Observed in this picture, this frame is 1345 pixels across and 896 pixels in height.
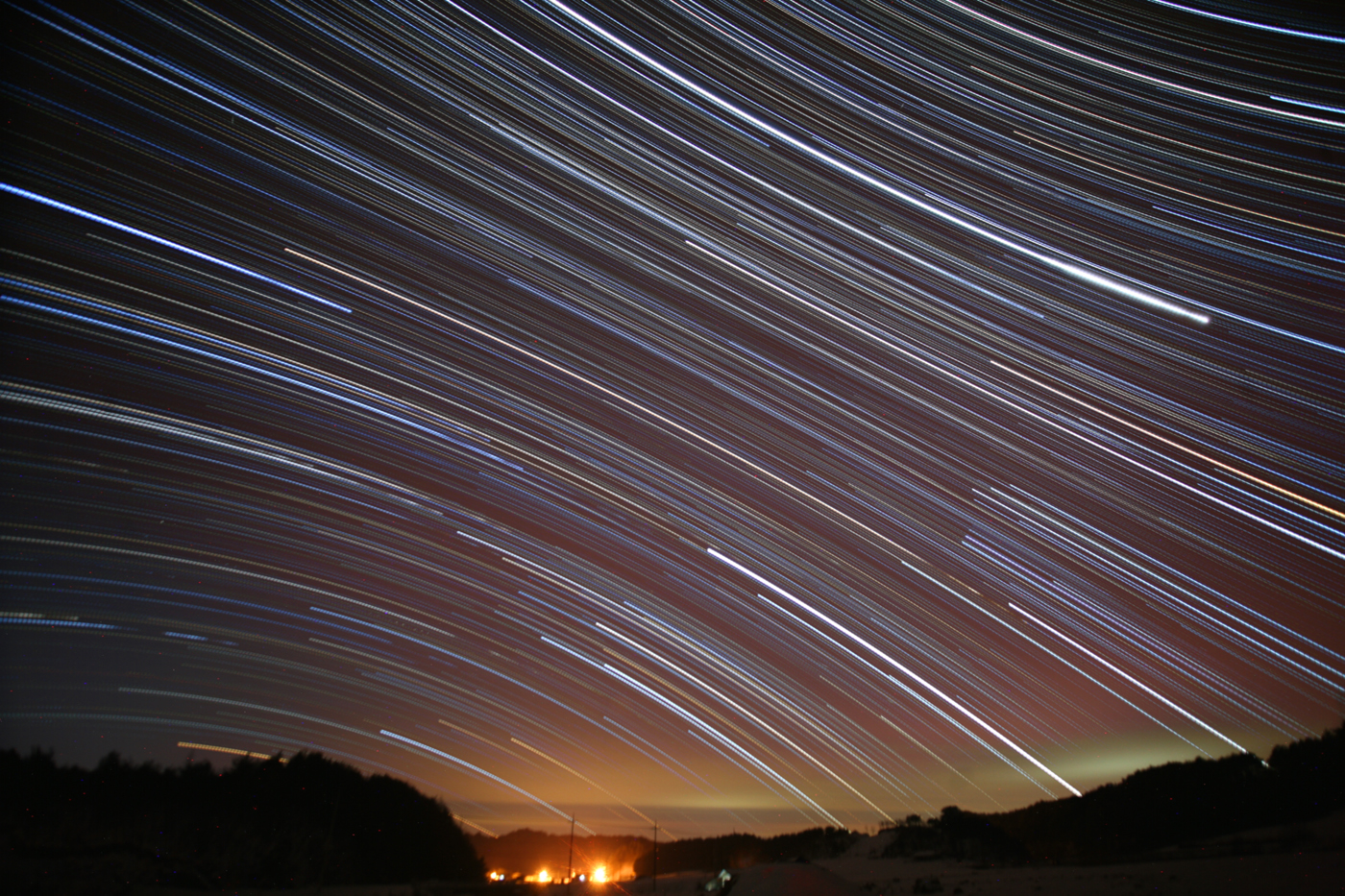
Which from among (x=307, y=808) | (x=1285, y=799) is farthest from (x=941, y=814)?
(x=307, y=808)

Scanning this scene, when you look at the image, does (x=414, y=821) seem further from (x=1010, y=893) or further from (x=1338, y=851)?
(x=1338, y=851)

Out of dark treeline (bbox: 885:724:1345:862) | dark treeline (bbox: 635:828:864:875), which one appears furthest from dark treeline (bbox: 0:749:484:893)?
dark treeline (bbox: 635:828:864:875)

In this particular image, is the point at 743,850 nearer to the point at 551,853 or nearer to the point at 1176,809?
the point at 551,853

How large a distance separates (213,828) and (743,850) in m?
55.6

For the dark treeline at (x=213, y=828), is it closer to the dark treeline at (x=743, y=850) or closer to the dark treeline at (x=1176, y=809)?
the dark treeline at (x=1176, y=809)

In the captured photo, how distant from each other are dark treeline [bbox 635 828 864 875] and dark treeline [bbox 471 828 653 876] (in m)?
2.49

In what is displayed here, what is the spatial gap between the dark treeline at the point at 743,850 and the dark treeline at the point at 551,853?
2.49 meters

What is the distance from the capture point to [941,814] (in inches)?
1893

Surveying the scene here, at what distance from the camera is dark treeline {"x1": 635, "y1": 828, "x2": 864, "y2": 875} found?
56.8m

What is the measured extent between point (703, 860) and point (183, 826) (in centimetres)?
5432

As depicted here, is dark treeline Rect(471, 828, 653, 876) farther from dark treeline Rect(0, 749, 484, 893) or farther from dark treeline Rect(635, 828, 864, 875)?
dark treeline Rect(0, 749, 484, 893)

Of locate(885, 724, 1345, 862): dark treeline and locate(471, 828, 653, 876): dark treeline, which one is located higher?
locate(885, 724, 1345, 862): dark treeline

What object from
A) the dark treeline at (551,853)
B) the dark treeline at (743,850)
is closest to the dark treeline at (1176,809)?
the dark treeline at (743,850)

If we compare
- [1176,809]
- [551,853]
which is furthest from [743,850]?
[1176,809]
